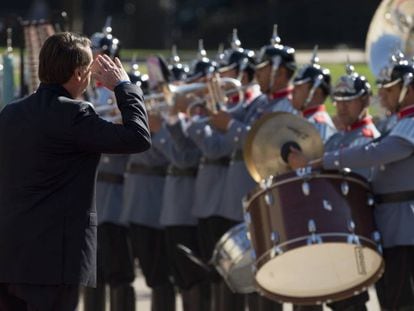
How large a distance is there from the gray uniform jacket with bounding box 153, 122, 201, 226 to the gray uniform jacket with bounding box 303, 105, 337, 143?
3.21 feet

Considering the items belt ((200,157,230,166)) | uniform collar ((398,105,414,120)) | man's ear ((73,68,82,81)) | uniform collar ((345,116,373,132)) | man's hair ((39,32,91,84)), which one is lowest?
man's ear ((73,68,82,81))

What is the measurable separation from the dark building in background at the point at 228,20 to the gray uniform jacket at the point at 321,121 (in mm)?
17720

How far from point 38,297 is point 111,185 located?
14.2 feet

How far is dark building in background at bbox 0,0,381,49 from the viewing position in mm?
28859

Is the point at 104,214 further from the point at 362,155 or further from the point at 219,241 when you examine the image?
the point at 362,155

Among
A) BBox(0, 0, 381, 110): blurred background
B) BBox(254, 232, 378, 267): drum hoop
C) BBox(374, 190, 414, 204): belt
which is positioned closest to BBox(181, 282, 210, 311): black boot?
BBox(254, 232, 378, 267): drum hoop

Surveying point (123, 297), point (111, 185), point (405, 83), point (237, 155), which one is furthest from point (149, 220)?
point (405, 83)

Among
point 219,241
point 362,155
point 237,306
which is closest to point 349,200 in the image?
point 362,155

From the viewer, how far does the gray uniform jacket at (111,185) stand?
10.4 meters

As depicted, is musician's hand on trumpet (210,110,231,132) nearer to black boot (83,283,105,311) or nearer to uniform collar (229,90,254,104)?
uniform collar (229,90,254,104)

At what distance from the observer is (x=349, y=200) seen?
8109mm

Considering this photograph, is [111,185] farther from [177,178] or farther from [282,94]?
[282,94]

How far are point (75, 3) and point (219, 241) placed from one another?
1569 cm

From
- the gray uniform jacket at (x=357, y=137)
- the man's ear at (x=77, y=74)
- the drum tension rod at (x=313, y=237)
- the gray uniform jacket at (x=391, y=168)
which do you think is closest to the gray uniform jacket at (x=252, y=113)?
the gray uniform jacket at (x=357, y=137)
